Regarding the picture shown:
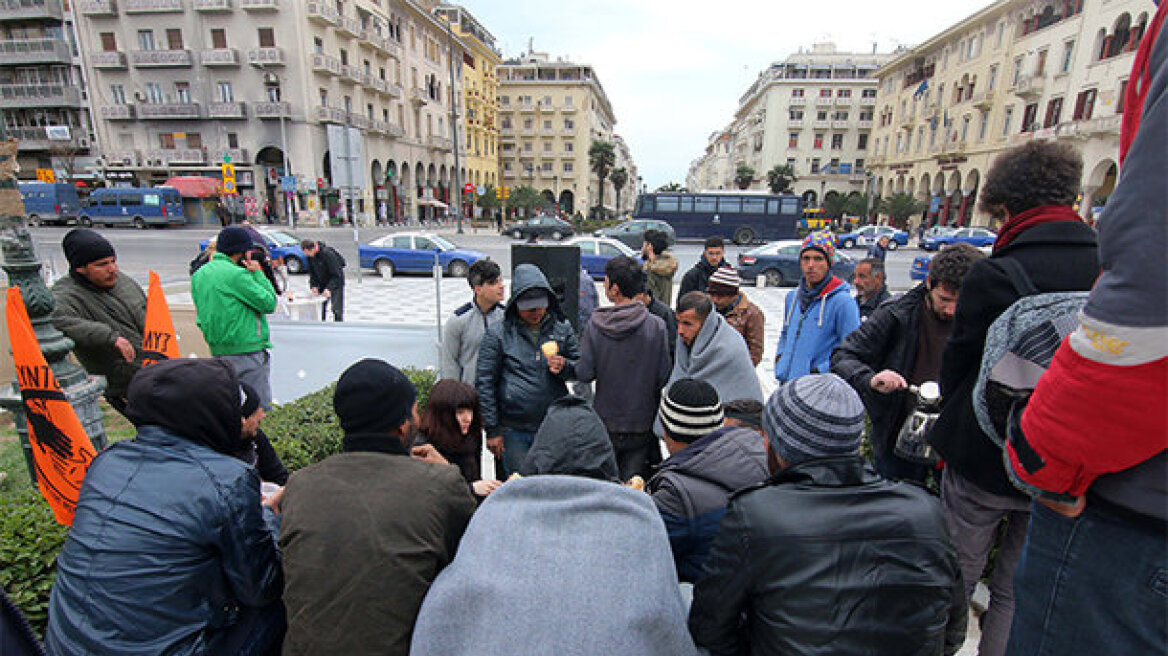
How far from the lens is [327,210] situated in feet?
128

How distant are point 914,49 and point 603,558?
203 feet

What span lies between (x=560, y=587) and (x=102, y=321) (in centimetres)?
450

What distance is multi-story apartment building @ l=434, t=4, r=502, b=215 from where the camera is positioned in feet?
185

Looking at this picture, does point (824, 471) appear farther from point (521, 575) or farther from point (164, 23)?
point (164, 23)

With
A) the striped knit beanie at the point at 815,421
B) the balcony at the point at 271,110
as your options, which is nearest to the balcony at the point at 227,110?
the balcony at the point at 271,110

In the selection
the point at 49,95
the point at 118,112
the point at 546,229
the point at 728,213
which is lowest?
the point at 546,229

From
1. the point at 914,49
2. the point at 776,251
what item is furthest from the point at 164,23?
the point at 914,49

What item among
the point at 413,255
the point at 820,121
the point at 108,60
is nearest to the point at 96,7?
the point at 108,60

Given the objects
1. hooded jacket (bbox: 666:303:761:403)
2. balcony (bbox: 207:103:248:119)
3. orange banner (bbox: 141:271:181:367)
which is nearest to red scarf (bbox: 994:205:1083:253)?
hooded jacket (bbox: 666:303:761:403)

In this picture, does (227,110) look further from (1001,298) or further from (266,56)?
(1001,298)

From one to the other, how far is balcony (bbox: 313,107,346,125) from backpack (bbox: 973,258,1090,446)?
4234 centimetres

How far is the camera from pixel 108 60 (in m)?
35.3

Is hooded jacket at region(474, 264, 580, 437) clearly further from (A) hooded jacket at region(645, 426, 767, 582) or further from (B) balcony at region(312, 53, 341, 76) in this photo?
(B) balcony at region(312, 53, 341, 76)

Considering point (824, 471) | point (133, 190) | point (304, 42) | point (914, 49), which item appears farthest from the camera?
point (914, 49)
